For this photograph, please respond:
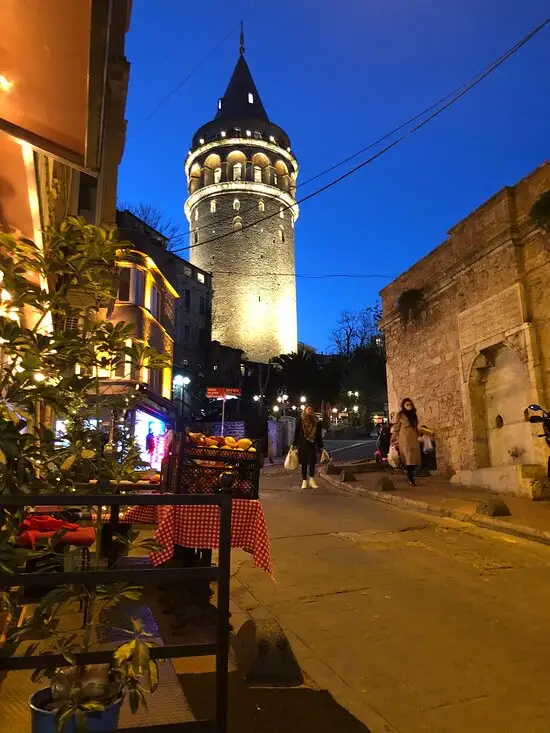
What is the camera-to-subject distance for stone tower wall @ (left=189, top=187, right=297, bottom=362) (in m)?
57.1

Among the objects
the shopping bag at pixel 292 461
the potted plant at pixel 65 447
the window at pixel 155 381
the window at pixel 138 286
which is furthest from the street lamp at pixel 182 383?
the potted plant at pixel 65 447

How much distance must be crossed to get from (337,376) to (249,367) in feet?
32.1

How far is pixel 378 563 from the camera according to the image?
5.48 metres

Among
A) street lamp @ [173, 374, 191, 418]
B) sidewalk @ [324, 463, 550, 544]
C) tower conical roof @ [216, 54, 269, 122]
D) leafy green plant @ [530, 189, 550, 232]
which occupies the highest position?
tower conical roof @ [216, 54, 269, 122]

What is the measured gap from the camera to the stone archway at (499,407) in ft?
36.4

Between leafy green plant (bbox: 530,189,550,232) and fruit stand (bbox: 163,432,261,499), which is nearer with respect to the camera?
fruit stand (bbox: 163,432,261,499)

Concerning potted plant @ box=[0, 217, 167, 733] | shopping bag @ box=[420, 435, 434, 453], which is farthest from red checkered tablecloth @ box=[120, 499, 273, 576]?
shopping bag @ box=[420, 435, 434, 453]

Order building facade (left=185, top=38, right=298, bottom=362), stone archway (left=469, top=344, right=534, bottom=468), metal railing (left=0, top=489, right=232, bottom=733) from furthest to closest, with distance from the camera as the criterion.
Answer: building facade (left=185, top=38, right=298, bottom=362), stone archway (left=469, top=344, right=534, bottom=468), metal railing (left=0, top=489, right=232, bottom=733)

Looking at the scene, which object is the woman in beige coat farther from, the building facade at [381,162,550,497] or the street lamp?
the street lamp

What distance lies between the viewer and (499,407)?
1191 cm

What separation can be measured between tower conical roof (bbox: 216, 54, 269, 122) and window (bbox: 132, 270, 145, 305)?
45.3 meters

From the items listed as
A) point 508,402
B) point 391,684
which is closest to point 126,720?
point 391,684

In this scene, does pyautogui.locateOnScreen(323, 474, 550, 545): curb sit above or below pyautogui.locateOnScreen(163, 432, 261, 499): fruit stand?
below

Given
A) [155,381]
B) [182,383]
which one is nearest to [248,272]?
[182,383]
